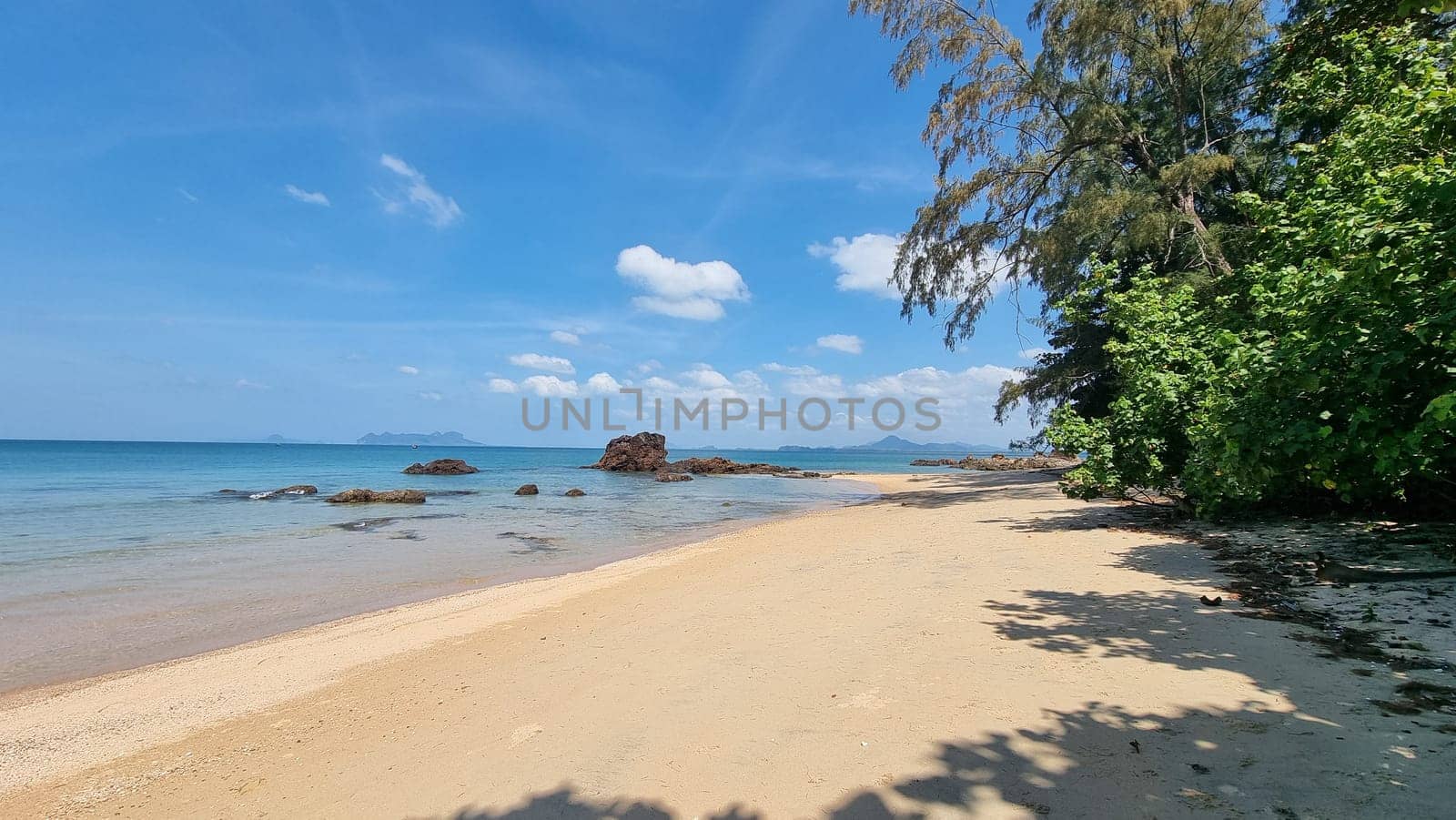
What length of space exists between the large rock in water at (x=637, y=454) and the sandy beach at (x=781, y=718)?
42720 mm

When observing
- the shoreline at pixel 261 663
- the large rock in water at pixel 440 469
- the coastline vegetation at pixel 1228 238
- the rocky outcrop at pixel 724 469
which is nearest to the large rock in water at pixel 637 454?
the rocky outcrop at pixel 724 469

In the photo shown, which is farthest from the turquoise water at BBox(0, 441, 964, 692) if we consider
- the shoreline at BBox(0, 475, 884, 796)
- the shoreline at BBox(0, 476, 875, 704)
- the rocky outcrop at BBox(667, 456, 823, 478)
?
the rocky outcrop at BBox(667, 456, 823, 478)

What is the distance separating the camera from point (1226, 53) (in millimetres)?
15055

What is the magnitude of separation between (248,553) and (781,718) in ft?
45.0

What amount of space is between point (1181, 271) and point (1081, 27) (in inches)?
262

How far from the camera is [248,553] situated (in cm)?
1253

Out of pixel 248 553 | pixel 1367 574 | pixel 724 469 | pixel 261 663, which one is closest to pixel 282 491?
pixel 248 553

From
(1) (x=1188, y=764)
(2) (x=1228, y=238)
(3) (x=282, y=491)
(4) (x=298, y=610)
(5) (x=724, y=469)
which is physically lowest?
(4) (x=298, y=610)

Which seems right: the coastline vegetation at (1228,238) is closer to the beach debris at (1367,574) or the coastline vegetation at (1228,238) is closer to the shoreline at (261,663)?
the beach debris at (1367,574)

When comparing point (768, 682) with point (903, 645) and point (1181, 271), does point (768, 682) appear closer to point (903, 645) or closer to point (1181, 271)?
point (903, 645)

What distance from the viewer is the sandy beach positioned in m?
2.63

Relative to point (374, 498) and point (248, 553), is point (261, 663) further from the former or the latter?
point (374, 498)

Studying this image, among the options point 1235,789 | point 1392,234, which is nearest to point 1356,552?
point 1392,234

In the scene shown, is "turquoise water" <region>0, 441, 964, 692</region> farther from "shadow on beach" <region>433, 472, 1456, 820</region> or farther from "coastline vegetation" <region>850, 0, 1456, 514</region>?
"coastline vegetation" <region>850, 0, 1456, 514</region>
